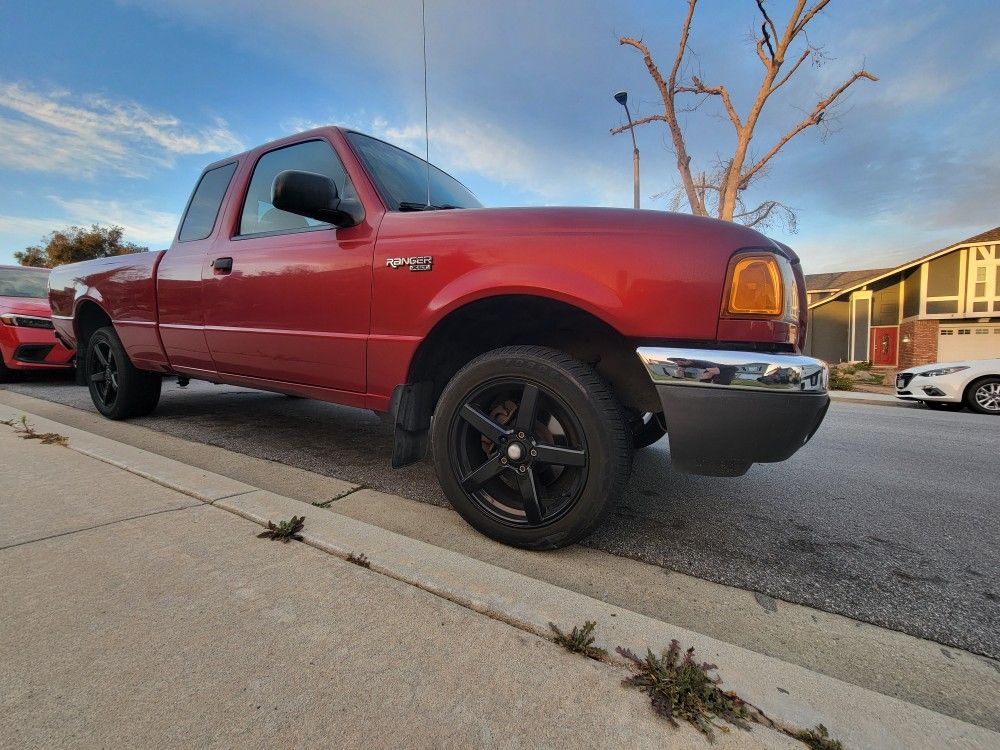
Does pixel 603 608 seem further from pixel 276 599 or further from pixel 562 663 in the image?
pixel 276 599

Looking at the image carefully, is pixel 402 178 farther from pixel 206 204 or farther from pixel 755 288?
pixel 755 288

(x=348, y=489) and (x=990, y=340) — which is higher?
(x=990, y=340)

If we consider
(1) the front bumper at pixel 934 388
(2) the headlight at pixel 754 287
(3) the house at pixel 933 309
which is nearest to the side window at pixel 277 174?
(2) the headlight at pixel 754 287

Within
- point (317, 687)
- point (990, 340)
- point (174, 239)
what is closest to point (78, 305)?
point (174, 239)

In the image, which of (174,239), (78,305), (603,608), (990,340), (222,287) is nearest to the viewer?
(603,608)

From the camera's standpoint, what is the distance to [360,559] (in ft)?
5.61

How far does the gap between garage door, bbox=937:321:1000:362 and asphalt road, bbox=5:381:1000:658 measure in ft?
68.0

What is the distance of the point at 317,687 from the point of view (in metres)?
1.15

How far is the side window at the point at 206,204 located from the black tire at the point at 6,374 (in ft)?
15.4

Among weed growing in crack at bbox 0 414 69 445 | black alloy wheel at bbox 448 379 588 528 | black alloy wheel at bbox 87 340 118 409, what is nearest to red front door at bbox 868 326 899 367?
black alloy wheel at bbox 448 379 588 528

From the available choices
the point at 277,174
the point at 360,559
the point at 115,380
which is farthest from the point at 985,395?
the point at 115,380

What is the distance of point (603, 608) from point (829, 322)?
2898 centimetres

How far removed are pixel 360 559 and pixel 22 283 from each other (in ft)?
27.1

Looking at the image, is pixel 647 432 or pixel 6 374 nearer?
pixel 647 432
